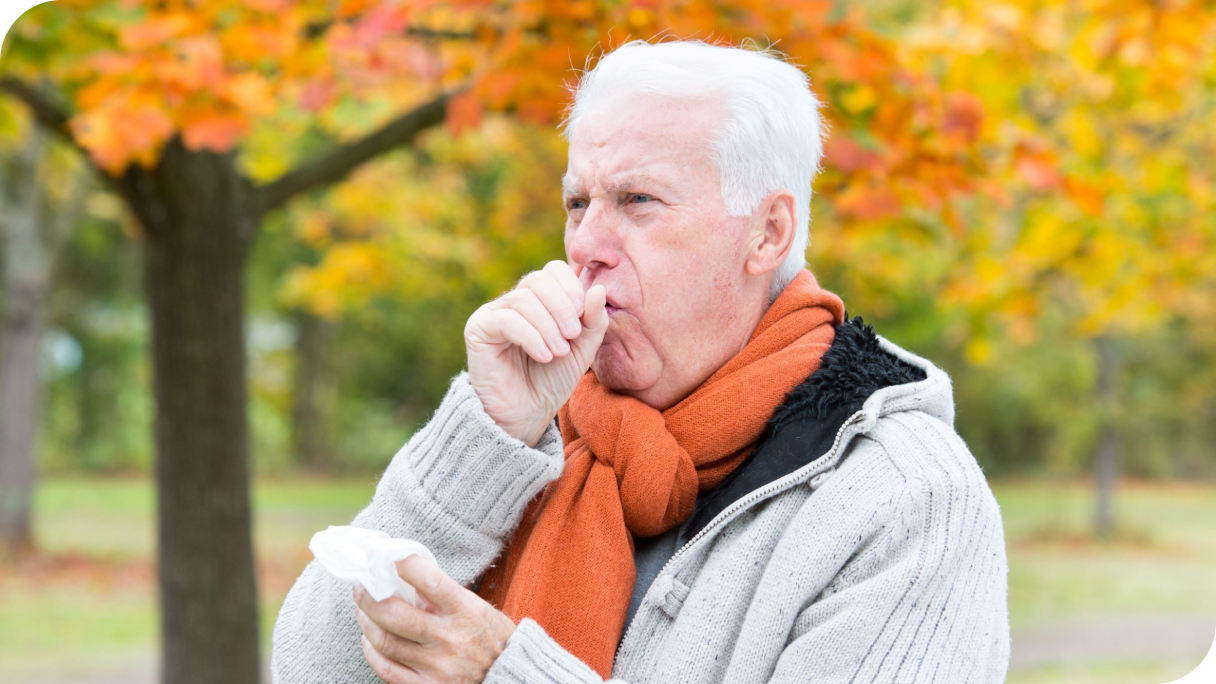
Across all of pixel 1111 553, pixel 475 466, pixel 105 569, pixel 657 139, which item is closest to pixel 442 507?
pixel 475 466

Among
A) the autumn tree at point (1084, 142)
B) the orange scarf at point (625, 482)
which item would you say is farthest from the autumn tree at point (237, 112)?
the orange scarf at point (625, 482)

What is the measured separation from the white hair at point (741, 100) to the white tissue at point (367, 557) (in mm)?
692

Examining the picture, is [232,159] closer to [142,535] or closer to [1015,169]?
[1015,169]

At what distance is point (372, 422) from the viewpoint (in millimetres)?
19203

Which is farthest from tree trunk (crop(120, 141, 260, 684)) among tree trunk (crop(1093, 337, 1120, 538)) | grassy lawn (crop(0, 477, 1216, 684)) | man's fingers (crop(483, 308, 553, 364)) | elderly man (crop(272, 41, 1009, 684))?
tree trunk (crop(1093, 337, 1120, 538))

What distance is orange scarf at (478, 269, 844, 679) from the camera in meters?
1.48

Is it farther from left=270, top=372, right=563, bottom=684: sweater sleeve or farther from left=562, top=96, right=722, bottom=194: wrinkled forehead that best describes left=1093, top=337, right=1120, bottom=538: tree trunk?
left=270, top=372, right=563, bottom=684: sweater sleeve

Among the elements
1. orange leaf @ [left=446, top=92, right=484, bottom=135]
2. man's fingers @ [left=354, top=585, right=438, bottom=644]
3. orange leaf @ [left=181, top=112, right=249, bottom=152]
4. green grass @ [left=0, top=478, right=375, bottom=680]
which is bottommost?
green grass @ [left=0, top=478, right=375, bottom=680]

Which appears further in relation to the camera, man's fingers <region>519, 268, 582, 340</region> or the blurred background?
the blurred background

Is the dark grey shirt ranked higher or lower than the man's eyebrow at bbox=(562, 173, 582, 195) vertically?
lower

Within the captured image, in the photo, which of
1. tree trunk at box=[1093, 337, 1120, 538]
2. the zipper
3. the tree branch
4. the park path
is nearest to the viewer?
the zipper

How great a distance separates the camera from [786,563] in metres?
1.38

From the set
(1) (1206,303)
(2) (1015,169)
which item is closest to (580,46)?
(2) (1015,169)

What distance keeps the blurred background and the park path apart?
53 mm
